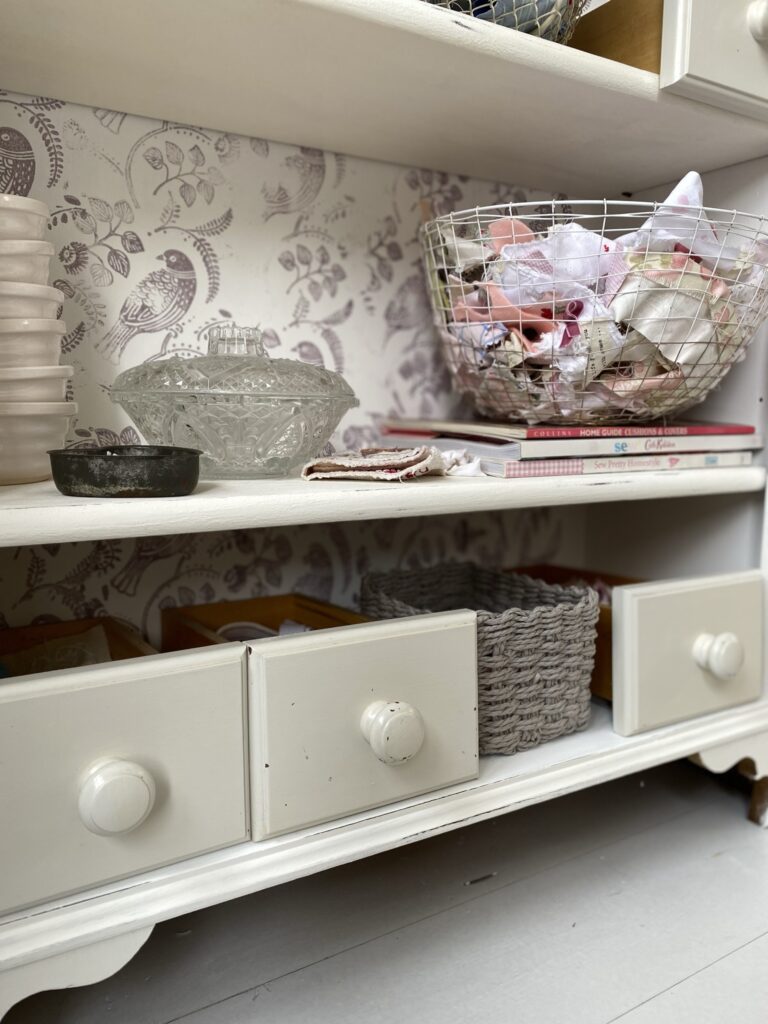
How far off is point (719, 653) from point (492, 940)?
1.18ft

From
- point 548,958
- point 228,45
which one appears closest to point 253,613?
point 548,958

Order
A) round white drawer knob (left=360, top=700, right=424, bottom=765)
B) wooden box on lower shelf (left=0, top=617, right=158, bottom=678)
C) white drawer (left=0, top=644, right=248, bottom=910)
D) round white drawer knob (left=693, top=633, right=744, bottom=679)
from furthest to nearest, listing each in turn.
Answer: round white drawer knob (left=693, top=633, right=744, bottom=679), wooden box on lower shelf (left=0, top=617, right=158, bottom=678), round white drawer knob (left=360, top=700, right=424, bottom=765), white drawer (left=0, top=644, right=248, bottom=910)

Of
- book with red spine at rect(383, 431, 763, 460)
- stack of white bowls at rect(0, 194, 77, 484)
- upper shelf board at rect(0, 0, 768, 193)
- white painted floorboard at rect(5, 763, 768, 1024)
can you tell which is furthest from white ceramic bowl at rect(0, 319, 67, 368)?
white painted floorboard at rect(5, 763, 768, 1024)

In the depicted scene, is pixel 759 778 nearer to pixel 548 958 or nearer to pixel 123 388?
pixel 548 958

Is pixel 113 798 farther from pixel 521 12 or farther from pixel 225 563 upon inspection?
pixel 521 12

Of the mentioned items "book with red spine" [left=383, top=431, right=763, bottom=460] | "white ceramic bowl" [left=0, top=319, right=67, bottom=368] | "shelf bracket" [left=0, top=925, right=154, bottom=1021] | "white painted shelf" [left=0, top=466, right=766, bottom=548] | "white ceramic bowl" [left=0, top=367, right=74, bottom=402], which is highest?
"white ceramic bowl" [left=0, top=319, right=67, bottom=368]

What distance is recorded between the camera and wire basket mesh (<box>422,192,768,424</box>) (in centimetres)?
75

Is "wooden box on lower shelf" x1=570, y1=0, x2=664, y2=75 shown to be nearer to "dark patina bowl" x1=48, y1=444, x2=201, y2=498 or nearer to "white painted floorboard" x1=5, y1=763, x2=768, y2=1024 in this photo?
"dark patina bowl" x1=48, y1=444, x2=201, y2=498

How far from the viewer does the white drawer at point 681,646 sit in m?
0.81

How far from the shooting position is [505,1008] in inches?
26.0

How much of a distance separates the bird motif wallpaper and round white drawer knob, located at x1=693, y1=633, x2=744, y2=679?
1.21ft

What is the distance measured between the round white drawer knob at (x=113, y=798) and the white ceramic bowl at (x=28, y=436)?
0.25 meters

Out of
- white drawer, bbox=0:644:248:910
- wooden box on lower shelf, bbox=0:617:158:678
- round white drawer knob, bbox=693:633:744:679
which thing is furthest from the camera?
round white drawer knob, bbox=693:633:744:679

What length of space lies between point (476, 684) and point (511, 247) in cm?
40
